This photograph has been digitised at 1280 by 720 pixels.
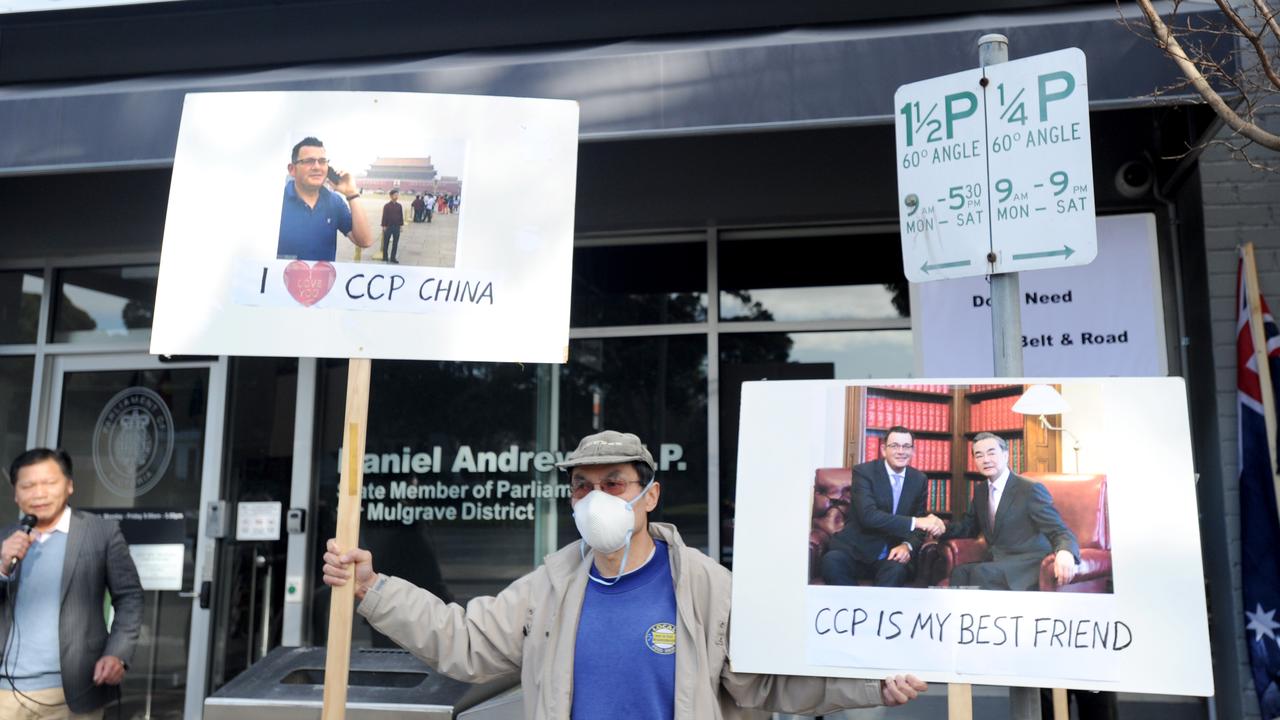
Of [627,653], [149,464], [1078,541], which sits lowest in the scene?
[627,653]

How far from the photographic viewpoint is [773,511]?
2416mm

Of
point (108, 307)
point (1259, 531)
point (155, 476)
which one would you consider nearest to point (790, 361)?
point (1259, 531)

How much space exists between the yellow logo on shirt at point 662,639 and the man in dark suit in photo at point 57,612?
2.66 metres

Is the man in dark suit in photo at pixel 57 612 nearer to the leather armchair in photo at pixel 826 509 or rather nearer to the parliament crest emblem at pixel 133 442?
the parliament crest emblem at pixel 133 442

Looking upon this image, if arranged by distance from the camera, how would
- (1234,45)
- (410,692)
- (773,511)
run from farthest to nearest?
(1234,45) → (410,692) → (773,511)

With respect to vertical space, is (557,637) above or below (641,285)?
below

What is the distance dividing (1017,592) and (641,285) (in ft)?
12.6

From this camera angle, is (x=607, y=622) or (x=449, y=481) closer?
(x=607, y=622)

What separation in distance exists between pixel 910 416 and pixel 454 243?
1285mm

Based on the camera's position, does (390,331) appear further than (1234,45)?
No

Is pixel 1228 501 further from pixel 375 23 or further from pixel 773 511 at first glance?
pixel 375 23

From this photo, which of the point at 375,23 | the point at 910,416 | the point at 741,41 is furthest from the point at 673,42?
the point at 910,416

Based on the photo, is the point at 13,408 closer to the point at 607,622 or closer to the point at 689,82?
the point at 689,82

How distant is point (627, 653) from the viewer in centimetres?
257
